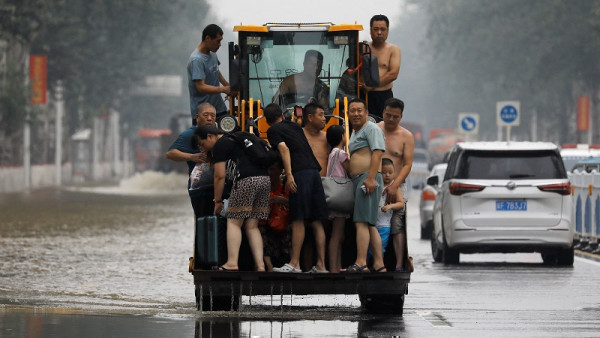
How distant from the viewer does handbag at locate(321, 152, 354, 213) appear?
13969mm

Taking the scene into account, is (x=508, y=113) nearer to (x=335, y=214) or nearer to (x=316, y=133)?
(x=316, y=133)

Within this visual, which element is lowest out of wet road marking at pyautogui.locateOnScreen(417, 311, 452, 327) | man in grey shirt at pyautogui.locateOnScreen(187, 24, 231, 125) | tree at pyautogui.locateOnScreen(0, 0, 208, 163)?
wet road marking at pyautogui.locateOnScreen(417, 311, 452, 327)

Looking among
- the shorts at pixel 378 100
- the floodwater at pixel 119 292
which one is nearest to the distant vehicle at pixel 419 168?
the floodwater at pixel 119 292

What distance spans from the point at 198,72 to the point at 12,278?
4068 millimetres

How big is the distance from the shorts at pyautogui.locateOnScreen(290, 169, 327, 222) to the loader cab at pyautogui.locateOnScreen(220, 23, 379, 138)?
3082mm

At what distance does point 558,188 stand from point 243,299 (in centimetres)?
651

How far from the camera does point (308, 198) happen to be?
1370 cm

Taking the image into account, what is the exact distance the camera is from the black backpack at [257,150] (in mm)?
13789

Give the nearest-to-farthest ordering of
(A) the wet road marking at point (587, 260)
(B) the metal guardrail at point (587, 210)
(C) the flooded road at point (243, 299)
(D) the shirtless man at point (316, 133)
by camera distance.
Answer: (C) the flooded road at point (243, 299) → (D) the shirtless man at point (316, 133) → (A) the wet road marking at point (587, 260) → (B) the metal guardrail at point (587, 210)

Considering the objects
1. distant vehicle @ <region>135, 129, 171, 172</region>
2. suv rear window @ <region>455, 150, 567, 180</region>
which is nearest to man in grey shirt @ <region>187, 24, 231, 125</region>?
suv rear window @ <region>455, 150, 567, 180</region>

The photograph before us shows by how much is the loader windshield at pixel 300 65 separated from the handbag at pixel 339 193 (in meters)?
3.21

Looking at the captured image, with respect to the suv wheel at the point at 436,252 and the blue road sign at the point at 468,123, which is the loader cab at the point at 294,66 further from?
the blue road sign at the point at 468,123

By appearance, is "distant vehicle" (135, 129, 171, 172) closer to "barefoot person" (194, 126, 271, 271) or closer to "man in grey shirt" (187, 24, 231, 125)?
"man in grey shirt" (187, 24, 231, 125)

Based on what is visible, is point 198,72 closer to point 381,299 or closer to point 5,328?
point 381,299
